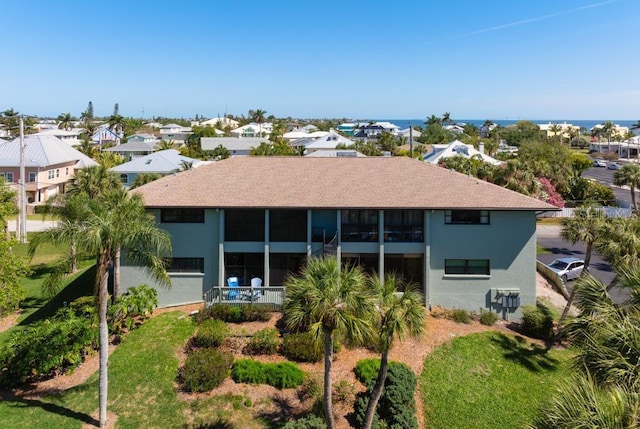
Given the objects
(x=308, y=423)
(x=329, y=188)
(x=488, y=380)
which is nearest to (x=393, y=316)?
(x=308, y=423)

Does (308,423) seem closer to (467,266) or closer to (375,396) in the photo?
(375,396)

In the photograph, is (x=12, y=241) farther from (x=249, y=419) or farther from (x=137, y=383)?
(x=249, y=419)

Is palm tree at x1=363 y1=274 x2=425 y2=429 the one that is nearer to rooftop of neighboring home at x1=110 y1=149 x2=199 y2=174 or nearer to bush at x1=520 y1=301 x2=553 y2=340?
bush at x1=520 y1=301 x2=553 y2=340

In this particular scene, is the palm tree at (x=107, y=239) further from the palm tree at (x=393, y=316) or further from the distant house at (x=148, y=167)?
the distant house at (x=148, y=167)

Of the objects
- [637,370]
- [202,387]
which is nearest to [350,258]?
[202,387]

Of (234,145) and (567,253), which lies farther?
(234,145)

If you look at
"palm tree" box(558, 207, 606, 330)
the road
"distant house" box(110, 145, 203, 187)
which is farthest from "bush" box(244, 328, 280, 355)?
"distant house" box(110, 145, 203, 187)
